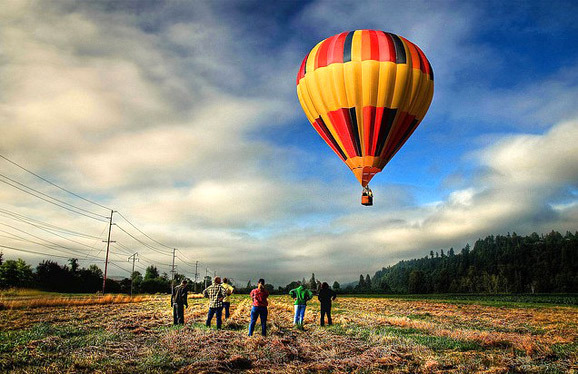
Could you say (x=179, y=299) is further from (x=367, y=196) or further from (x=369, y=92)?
(x=369, y=92)

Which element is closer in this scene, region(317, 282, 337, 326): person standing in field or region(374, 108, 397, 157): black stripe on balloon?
region(317, 282, 337, 326): person standing in field

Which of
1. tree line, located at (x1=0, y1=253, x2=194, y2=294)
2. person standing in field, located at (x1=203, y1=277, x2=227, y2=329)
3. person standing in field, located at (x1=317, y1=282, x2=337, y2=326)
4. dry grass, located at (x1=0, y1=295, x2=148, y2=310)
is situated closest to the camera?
person standing in field, located at (x1=203, y1=277, x2=227, y2=329)

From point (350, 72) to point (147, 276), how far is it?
119206mm

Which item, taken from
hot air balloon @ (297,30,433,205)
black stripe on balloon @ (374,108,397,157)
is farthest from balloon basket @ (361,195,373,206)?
black stripe on balloon @ (374,108,397,157)

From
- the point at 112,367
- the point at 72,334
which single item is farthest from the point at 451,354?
the point at 72,334

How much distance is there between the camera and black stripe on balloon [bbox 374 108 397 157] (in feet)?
69.5

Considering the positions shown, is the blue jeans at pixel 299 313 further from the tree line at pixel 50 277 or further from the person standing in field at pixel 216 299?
the tree line at pixel 50 277

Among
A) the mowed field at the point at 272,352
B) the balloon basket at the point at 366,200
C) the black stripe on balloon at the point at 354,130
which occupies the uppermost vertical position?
the black stripe on balloon at the point at 354,130

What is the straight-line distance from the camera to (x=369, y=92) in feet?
69.1

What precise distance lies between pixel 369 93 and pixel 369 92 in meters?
0.05

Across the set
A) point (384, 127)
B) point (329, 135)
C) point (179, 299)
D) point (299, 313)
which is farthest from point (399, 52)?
point (179, 299)

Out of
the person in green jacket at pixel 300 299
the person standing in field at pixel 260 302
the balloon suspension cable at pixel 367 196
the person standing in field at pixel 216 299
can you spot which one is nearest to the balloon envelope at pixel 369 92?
the balloon suspension cable at pixel 367 196

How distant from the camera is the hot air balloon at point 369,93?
21.1 metres

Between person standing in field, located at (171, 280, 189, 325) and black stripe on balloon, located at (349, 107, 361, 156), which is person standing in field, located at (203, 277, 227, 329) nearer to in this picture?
person standing in field, located at (171, 280, 189, 325)
